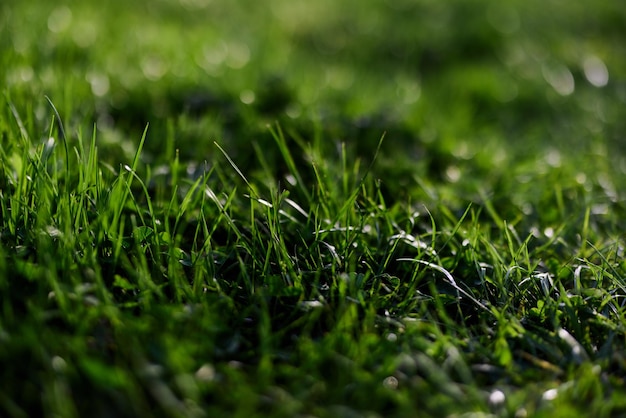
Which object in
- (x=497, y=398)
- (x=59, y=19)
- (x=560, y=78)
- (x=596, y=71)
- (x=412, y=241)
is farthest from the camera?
(x=596, y=71)

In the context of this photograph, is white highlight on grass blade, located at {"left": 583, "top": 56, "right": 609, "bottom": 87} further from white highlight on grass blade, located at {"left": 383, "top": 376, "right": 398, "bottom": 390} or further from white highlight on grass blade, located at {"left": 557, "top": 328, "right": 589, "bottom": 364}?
white highlight on grass blade, located at {"left": 383, "top": 376, "right": 398, "bottom": 390}

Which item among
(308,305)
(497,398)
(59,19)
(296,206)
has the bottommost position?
(497,398)

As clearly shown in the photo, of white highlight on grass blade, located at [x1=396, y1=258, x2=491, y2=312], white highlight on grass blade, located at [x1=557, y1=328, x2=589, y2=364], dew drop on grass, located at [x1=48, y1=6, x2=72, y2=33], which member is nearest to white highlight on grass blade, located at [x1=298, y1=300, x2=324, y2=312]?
white highlight on grass blade, located at [x1=396, y1=258, x2=491, y2=312]

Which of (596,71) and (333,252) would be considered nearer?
(333,252)

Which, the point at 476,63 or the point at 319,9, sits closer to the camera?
the point at 476,63

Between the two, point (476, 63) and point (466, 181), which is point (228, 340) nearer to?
point (466, 181)

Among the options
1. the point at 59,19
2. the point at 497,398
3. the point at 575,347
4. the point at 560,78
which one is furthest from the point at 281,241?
the point at 560,78

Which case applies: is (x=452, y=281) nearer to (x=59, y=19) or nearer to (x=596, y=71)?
(x=59, y=19)

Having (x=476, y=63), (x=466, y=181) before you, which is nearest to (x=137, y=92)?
(x=466, y=181)

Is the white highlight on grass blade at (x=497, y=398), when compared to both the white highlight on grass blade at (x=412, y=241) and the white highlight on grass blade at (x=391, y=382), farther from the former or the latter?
the white highlight on grass blade at (x=412, y=241)
